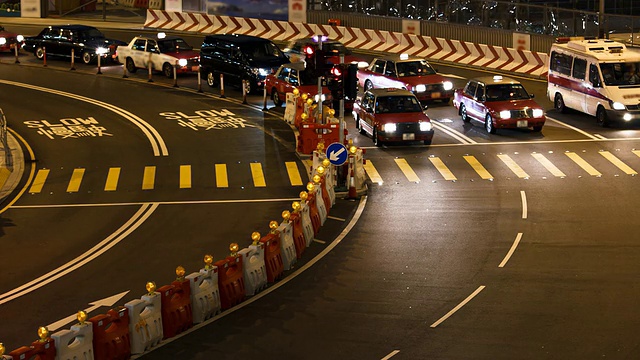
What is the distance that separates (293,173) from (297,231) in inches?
339

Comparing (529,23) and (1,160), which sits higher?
(529,23)

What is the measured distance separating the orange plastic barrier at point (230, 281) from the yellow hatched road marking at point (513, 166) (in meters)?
12.5

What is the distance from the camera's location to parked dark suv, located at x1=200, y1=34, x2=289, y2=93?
44.4 metres

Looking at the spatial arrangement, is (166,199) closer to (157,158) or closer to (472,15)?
(157,158)

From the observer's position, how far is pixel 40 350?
15.7m

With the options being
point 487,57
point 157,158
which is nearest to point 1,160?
point 157,158

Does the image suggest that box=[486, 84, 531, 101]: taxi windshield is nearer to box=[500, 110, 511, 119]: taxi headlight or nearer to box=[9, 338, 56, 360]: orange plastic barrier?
box=[500, 110, 511, 119]: taxi headlight

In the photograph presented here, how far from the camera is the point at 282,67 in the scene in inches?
1647

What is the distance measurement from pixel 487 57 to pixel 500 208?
898 inches

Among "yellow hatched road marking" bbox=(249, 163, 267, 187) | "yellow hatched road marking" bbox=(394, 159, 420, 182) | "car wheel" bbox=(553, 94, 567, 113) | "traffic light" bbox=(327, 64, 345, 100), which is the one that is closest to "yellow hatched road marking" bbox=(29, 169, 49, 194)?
"yellow hatched road marking" bbox=(249, 163, 267, 187)

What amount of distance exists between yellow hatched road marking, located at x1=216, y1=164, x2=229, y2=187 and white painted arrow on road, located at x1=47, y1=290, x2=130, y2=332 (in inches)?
386

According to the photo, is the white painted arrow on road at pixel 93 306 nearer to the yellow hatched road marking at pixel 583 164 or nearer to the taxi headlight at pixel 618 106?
the yellow hatched road marking at pixel 583 164

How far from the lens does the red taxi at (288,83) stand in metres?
40.6

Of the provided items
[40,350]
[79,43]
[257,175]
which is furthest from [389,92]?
[40,350]
